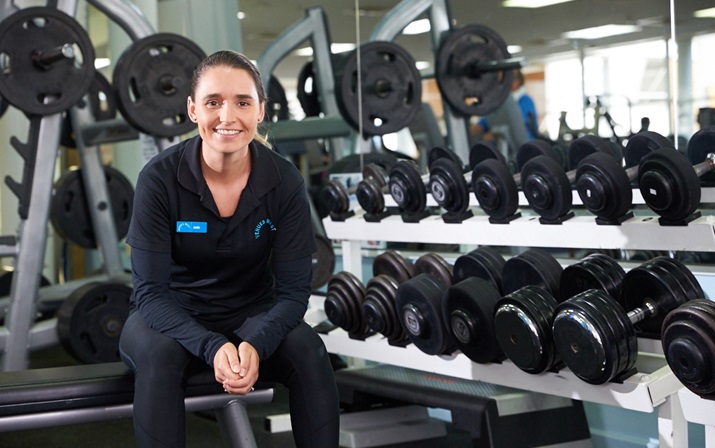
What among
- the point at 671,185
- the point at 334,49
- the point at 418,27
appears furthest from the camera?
the point at 334,49

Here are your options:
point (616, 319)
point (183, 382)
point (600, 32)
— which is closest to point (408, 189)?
point (600, 32)

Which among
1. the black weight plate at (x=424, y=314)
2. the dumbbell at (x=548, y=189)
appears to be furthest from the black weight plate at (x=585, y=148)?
the black weight plate at (x=424, y=314)

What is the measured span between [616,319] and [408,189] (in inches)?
36.9

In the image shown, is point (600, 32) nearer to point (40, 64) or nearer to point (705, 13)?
point (705, 13)

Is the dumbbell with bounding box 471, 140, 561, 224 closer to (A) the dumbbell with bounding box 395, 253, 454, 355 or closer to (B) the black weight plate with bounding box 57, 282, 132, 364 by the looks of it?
(A) the dumbbell with bounding box 395, 253, 454, 355

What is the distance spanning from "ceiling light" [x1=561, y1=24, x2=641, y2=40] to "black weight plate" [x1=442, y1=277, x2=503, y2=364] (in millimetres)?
843

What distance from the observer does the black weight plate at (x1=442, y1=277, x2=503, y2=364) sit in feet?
6.92

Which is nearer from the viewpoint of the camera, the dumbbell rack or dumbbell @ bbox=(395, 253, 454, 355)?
the dumbbell rack

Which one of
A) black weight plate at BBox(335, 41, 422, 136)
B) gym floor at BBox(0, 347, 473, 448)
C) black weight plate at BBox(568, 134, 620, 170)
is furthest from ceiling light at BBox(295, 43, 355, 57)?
gym floor at BBox(0, 347, 473, 448)

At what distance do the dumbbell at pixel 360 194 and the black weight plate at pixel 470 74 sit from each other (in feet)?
1.34

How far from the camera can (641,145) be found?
2270mm

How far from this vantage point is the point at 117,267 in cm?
397

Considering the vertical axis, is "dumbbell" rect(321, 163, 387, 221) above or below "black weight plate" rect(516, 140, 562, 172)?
below

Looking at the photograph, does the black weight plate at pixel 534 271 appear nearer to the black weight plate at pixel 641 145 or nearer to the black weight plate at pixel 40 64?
the black weight plate at pixel 641 145
